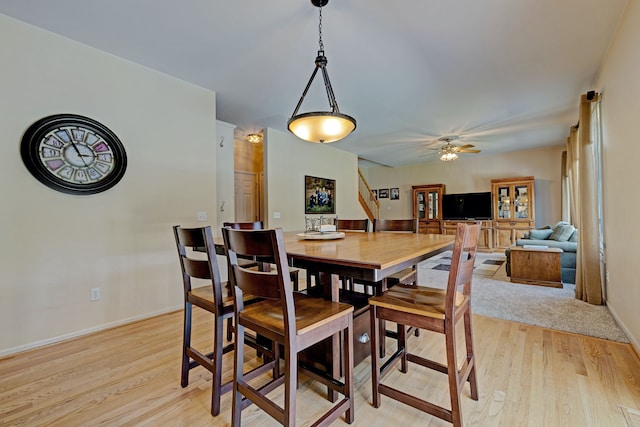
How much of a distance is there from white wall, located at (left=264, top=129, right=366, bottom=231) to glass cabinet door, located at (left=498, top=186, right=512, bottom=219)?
3.97 metres

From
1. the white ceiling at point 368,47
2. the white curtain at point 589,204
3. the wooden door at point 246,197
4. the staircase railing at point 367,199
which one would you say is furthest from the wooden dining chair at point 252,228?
the staircase railing at point 367,199

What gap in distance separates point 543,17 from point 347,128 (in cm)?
175

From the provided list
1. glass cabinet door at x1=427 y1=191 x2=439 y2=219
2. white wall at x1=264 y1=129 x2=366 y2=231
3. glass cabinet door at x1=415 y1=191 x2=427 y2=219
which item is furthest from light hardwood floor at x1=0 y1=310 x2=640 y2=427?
glass cabinet door at x1=415 y1=191 x2=427 y2=219

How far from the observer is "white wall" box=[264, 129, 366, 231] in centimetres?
472

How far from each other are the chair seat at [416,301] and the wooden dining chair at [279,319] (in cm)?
23

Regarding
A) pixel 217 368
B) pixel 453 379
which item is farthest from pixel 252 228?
pixel 453 379

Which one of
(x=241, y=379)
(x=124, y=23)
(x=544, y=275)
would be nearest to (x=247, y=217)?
(x=124, y=23)

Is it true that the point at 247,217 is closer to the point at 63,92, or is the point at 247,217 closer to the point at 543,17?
the point at 63,92

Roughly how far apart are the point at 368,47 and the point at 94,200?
2839 mm

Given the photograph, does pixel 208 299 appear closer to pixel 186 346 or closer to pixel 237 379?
pixel 186 346

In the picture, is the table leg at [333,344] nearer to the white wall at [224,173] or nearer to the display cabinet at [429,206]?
the white wall at [224,173]

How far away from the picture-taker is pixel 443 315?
1274 millimetres

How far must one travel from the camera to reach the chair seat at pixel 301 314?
1192mm

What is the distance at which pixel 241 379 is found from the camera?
1.33 meters
